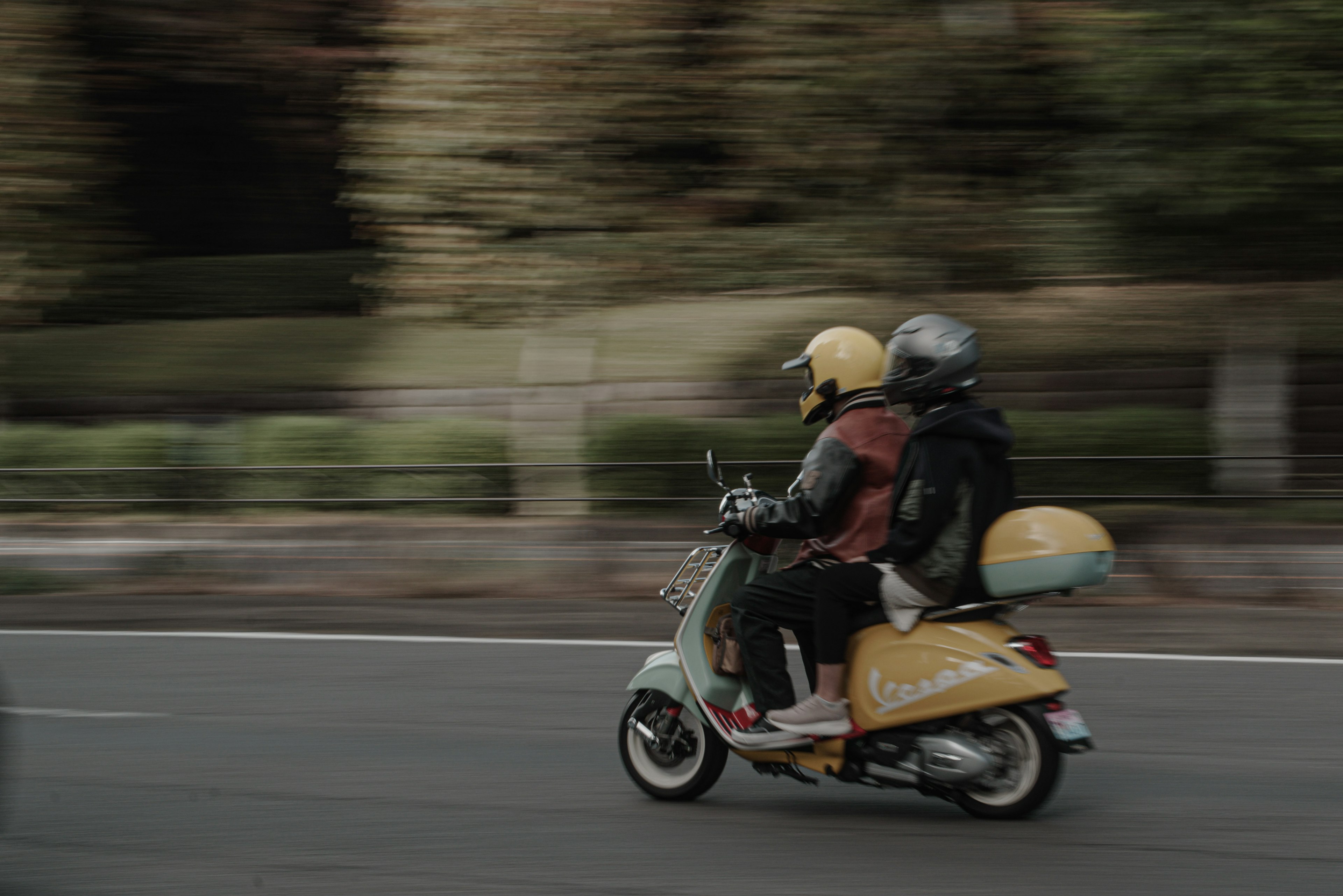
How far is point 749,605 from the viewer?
534cm

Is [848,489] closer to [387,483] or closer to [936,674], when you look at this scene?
[936,674]

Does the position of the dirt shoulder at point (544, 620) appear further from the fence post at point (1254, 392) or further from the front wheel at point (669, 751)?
the fence post at point (1254, 392)

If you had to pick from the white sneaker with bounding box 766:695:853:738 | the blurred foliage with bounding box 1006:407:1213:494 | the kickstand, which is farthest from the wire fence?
the white sneaker with bounding box 766:695:853:738

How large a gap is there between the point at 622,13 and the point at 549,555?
17.8 ft

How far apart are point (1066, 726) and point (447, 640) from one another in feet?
19.1

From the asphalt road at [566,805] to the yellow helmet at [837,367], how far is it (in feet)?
5.18

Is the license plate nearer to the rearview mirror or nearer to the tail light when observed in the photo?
the tail light

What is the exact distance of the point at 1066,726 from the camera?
16.4 feet

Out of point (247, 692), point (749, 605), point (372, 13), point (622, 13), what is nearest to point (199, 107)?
point (372, 13)

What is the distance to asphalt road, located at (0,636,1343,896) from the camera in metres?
4.74

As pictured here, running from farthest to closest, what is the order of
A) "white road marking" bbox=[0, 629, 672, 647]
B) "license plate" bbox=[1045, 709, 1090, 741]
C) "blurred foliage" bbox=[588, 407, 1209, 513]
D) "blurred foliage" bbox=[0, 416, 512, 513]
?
"blurred foliage" bbox=[0, 416, 512, 513] → "blurred foliage" bbox=[588, 407, 1209, 513] → "white road marking" bbox=[0, 629, 672, 647] → "license plate" bbox=[1045, 709, 1090, 741]

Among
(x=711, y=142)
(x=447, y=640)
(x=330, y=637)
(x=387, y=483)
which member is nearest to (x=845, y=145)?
(x=711, y=142)

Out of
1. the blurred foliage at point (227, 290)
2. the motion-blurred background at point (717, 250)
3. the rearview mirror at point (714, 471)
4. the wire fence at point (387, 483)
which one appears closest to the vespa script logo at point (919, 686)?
the rearview mirror at point (714, 471)

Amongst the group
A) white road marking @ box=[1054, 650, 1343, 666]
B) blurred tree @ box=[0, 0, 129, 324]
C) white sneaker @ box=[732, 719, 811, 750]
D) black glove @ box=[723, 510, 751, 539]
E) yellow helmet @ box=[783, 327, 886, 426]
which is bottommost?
white road marking @ box=[1054, 650, 1343, 666]
